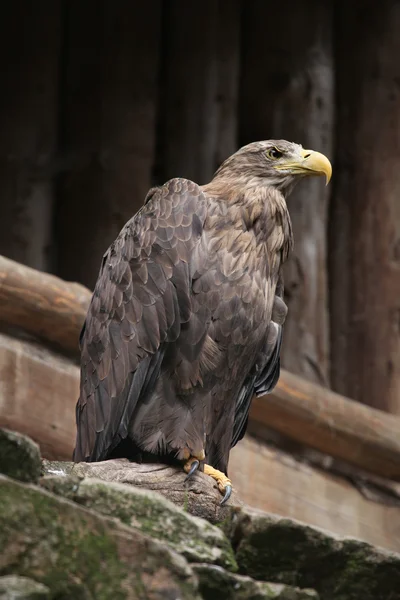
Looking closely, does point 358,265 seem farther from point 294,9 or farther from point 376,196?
point 294,9

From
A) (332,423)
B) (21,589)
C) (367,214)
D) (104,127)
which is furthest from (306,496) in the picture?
(21,589)

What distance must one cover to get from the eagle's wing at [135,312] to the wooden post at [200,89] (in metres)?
3.43

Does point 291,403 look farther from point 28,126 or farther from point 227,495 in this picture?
point 227,495

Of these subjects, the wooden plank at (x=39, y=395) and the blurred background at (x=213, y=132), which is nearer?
the wooden plank at (x=39, y=395)

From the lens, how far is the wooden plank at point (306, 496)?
855 centimetres

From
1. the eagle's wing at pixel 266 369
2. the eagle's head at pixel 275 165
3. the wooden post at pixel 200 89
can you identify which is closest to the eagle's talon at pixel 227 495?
the eagle's wing at pixel 266 369

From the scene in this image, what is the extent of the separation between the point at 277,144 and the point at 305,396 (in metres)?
2.62

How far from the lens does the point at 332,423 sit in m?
8.76

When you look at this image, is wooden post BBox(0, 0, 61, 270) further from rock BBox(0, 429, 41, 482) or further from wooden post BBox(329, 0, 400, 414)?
rock BBox(0, 429, 41, 482)

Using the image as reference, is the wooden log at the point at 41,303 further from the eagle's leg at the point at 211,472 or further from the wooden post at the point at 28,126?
the eagle's leg at the point at 211,472

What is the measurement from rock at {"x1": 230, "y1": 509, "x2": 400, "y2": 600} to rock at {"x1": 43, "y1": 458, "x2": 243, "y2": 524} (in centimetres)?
118

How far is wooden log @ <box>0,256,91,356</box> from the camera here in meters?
7.52

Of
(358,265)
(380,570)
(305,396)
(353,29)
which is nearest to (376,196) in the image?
(358,265)

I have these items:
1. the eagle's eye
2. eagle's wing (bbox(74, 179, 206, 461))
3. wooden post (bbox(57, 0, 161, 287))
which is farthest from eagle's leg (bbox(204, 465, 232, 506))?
wooden post (bbox(57, 0, 161, 287))
